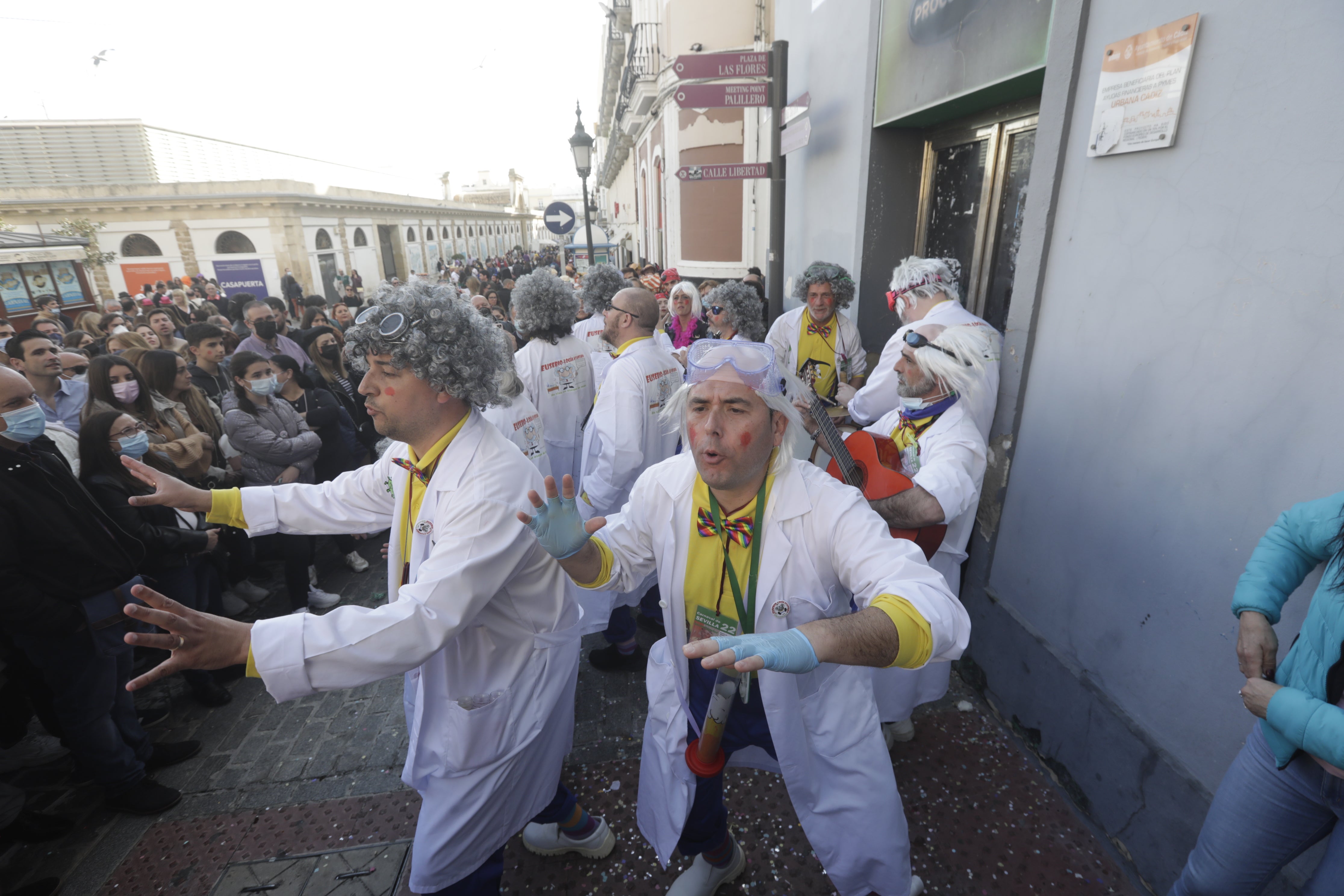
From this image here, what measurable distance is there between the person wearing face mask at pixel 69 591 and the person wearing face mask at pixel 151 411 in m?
1.03

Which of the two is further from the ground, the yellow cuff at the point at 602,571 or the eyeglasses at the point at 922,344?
the eyeglasses at the point at 922,344

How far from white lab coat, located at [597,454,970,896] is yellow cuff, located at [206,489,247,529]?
1.57 metres

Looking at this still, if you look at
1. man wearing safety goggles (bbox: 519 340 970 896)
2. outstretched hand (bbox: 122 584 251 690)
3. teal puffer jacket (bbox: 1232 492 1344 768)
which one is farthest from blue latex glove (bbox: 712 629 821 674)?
teal puffer jacket (bbox: 1232 492 1344 768)

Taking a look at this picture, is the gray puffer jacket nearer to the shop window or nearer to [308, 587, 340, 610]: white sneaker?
[308, 587, 340, 610]: white sneaker

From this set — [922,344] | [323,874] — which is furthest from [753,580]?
[323,874]

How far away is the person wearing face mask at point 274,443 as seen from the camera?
4.39 m

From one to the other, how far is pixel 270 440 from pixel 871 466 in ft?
14.1

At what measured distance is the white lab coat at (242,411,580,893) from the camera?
5.73 feet

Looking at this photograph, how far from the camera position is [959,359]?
8.57 ft

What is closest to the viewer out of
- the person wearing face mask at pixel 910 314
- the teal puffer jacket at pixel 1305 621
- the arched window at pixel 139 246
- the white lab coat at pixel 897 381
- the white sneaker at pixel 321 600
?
the teal puffer jacket at pixel 1305 621

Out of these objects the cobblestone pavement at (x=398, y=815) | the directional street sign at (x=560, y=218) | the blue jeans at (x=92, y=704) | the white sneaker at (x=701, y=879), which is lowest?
the cobblestone pavement at (x=398, y=815)

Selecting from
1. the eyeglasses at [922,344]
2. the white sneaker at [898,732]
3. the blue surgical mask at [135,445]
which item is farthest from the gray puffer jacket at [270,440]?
the white sneaker at [898,732]

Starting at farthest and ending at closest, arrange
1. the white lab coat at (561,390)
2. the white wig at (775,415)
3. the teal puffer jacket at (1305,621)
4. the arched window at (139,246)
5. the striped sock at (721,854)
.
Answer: the arched window at (139,246)
the white lab coat at (561,390)
the striped sock at (721,854)
the white wig at (775,415)
the teal puffer jacket at (1305,621)

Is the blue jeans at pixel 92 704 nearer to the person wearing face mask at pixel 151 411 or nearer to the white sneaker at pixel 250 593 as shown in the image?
the person wearing face mask at pixel 151 411
